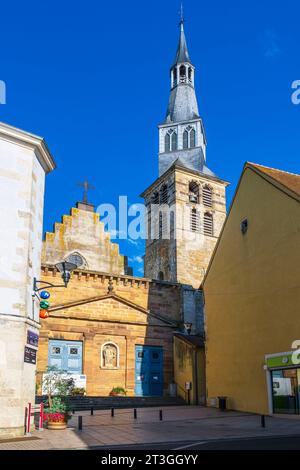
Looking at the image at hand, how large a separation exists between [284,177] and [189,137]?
26.8 metres

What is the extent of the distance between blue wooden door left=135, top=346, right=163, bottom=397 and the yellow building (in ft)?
17.5

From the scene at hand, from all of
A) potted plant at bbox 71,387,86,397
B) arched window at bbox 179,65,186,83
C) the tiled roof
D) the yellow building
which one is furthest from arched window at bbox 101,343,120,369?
arched window at bbox 179,65,186,83

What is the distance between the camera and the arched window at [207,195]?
151 ft

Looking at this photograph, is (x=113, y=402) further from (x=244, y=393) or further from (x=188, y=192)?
(x=188, y=192)

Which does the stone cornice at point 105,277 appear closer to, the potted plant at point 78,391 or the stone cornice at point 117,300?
the stone cornice at point 117,300

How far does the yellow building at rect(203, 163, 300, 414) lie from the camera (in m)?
18.8

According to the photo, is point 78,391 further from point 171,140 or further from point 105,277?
point 171,140

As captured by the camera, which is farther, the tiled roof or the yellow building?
the tiled roof

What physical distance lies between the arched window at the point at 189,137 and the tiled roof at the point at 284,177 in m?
24.9

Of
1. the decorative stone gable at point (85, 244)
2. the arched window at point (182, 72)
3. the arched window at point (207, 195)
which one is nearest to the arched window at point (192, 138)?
the arched window at point (207, 195)

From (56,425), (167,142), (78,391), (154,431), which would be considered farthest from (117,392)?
(167,142)

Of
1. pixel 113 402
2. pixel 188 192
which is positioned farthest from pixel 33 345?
pixel 188 192

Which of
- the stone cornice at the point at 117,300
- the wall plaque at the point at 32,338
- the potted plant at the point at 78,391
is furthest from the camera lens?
the stone cornice at the point at 117,300

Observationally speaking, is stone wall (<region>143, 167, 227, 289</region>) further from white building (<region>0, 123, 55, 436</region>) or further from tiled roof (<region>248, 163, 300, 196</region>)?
white building (<region>0, 123, 55, 436</region>)
